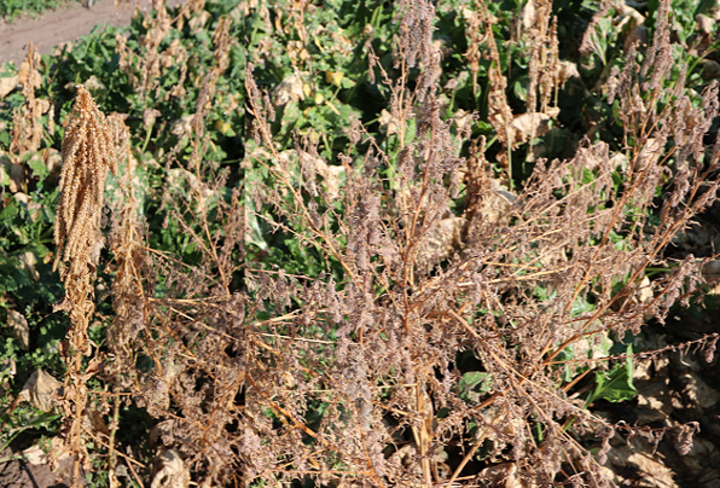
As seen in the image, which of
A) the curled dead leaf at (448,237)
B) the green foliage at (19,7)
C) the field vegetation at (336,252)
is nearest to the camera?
the field vegetation at (336,252)

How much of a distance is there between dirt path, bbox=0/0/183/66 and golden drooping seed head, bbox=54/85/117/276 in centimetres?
64

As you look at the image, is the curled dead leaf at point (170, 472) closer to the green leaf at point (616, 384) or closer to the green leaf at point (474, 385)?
Result: the green leaf at point (474, 385)

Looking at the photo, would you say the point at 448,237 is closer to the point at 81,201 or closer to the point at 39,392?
the point at 81,201

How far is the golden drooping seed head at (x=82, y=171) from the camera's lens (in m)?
1.68

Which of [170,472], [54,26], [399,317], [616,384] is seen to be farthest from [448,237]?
[54,26]

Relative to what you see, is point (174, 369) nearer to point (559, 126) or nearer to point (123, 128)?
point (123, 128)

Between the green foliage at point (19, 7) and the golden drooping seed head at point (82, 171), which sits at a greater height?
the green foliage at point (19, 7)

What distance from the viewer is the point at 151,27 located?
101 inches

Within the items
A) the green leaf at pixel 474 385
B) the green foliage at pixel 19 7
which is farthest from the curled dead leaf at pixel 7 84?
the green leaf at pixel 474 385

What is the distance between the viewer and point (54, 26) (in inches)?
90.0

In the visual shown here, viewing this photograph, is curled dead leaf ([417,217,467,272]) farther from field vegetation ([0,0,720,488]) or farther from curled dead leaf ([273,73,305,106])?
curled dead leaf ([273,73,305,106])

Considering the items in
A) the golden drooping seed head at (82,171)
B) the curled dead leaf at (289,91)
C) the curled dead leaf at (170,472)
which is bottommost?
the curled dead leaf at (170,472)

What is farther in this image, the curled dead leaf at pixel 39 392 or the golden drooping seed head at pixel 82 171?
the curled dead leaf at pixel 39 392

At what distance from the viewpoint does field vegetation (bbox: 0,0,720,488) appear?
5.90 feet
